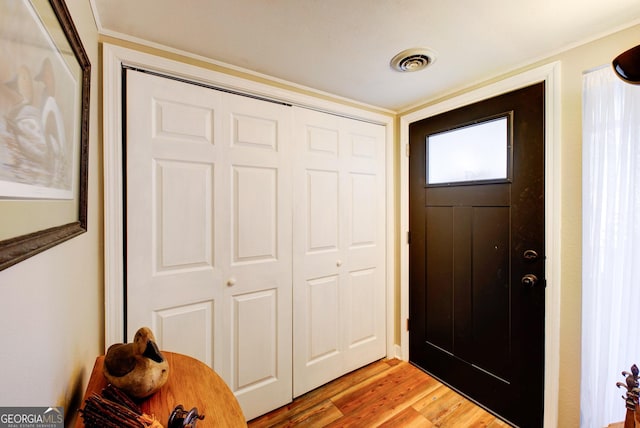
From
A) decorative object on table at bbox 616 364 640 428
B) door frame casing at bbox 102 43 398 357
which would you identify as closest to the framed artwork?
door frame casing at bbox 102 43 398 357

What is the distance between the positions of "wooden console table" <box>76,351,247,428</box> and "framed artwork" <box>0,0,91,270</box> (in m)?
0.52

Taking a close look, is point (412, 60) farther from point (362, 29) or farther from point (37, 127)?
point (37, 127)

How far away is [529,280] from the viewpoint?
60.2 inches

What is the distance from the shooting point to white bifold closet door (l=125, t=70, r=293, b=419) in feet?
4.49

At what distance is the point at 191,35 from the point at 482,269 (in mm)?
2183

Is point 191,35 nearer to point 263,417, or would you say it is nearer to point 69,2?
point 69,2

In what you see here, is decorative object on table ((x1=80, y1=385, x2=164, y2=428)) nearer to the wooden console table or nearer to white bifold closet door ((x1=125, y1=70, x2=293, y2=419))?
the wooden console table

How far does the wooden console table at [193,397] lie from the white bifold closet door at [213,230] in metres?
0.51

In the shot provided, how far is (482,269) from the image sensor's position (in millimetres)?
1765

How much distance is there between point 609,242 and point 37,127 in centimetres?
217

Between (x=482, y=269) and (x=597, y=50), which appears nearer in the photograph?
(x=597, y=50)

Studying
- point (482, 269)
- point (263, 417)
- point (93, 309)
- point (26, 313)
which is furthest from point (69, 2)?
point (482, 269)

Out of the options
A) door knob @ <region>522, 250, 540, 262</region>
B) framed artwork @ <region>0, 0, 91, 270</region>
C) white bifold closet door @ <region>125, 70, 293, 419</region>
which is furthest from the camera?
door knob @ <region>522, 250, 540, 262</region>

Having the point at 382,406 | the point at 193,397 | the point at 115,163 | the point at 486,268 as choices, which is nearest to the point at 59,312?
the point at 193,397
